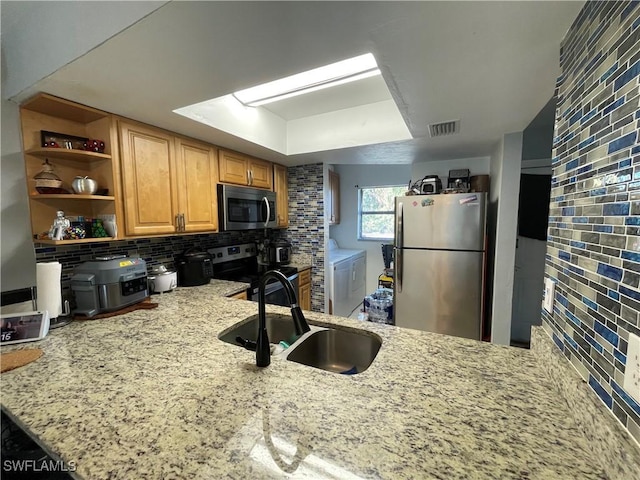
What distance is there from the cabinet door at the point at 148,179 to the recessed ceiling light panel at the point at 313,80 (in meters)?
0.69

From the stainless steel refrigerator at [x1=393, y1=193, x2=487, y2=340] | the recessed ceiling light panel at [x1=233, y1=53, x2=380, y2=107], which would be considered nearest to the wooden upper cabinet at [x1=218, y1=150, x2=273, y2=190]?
the recessed ceiling light panel at [x1=233, y1=53, x2=380, y2=107]

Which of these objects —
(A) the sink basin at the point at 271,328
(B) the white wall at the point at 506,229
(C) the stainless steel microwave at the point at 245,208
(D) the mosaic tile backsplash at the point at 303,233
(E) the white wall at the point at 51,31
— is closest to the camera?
(E) the white wall at the point at 51,31

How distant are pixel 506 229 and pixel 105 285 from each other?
2.70m

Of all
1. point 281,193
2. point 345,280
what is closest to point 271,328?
point 281,193

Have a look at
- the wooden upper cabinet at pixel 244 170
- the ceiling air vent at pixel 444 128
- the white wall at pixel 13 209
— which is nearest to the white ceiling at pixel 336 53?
the ceiling air vent at pixel 444 128

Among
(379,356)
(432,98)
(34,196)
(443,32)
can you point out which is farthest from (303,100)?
(379,356)

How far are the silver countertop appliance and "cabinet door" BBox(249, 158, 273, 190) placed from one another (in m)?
1.35

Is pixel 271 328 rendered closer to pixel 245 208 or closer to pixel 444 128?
pixel 245 208

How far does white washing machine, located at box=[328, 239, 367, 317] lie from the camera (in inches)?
129

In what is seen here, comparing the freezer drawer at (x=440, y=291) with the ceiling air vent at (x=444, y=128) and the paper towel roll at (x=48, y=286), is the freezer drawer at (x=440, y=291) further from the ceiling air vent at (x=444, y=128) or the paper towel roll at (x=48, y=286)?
the paper towel roll at (x=48, y=286)

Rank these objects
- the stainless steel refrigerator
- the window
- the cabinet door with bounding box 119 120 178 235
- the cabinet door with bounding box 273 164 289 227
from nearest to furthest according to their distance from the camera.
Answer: the cabinet door with bounding box 119 120 178 235 → the stainless steel refrigerator → the cabinet door with bounding box 273 164 289 227 → the window

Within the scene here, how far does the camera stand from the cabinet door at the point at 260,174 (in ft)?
8.57

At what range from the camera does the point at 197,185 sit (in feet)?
6.81

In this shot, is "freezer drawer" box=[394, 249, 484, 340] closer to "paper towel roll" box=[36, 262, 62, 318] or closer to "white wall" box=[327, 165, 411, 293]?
"white wall" box=[327, 165, 411, 293]
